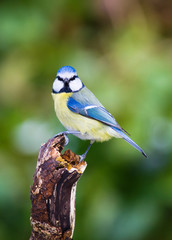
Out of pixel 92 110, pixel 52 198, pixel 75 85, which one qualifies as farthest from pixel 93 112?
pixel 52 198

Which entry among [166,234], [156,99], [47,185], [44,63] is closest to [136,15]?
[44,63]

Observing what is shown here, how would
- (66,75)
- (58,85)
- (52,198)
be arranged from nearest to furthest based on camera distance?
1. (52,198)
2. (66,75)
3. (58,85)

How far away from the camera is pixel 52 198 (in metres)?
1.67

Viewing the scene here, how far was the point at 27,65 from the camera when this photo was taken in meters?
3.77

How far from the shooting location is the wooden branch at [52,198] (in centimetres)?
166

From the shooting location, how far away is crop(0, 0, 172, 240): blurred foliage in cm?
272

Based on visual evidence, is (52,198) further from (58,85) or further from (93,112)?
(58,85)

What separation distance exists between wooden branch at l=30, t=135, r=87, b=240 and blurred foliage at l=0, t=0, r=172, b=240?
3.30 ft

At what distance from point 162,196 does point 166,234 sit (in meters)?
0.28

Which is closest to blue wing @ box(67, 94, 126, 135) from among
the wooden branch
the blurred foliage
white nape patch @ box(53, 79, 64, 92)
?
white nape patch @ box(53, 79, 64, 92)

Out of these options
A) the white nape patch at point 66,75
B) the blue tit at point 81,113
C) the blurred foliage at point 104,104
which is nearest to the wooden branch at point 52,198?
the blue tit at point 81,113

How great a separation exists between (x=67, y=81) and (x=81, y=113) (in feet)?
0.58

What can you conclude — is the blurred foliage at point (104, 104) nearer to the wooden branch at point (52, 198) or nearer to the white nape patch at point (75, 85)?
the white nape patch at point (75, 85)

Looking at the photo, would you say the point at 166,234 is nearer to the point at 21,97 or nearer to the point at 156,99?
the point at 156,99
